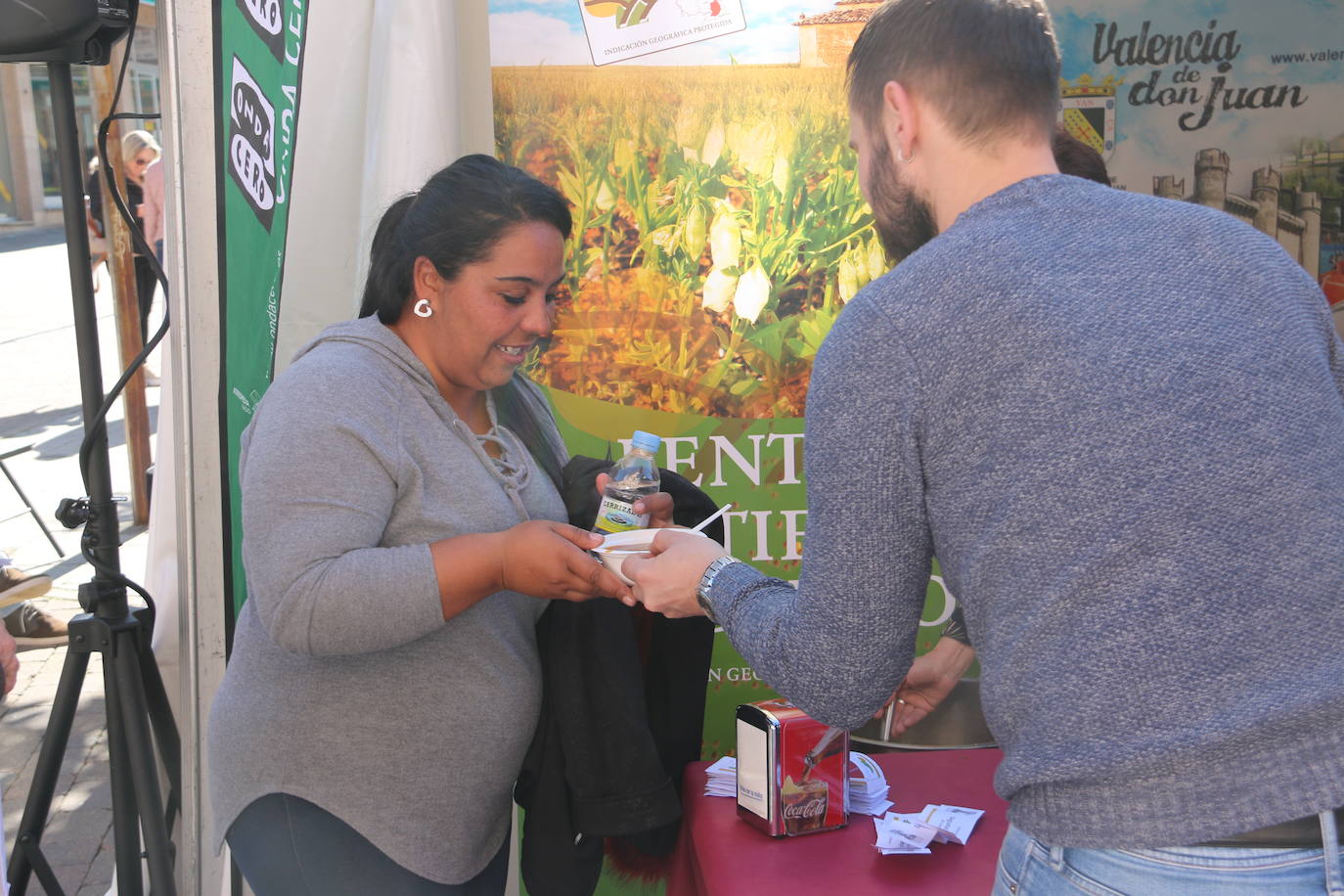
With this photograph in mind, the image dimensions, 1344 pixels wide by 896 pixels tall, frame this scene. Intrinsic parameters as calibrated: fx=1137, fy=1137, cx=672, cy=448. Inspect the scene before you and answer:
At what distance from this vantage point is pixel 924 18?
1.18m

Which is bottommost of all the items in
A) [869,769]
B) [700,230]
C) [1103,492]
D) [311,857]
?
[869,769]

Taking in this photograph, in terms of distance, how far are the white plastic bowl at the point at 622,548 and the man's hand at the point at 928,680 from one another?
524mm

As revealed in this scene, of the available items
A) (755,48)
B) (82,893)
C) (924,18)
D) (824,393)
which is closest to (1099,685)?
(824,393)

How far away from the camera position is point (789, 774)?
1.88 meters

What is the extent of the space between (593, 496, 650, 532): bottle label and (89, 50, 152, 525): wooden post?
14.7 feet

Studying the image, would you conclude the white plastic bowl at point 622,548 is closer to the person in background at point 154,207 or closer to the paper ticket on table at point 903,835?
the paper ticket on table at point 903,835

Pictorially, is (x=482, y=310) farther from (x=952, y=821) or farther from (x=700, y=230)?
(x=700, y=230)

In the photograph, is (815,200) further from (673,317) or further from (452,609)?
(452,609)

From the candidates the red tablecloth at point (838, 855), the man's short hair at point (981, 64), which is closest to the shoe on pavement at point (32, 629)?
the red tablecloth at point (838, 855)

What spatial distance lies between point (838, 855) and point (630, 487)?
70cm

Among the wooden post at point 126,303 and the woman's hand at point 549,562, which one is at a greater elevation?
the woman's hand at point 549,562

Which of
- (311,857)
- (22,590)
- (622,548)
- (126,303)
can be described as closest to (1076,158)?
(622,548)

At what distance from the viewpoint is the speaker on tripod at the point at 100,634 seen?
1864mm

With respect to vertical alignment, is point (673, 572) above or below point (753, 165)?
below
